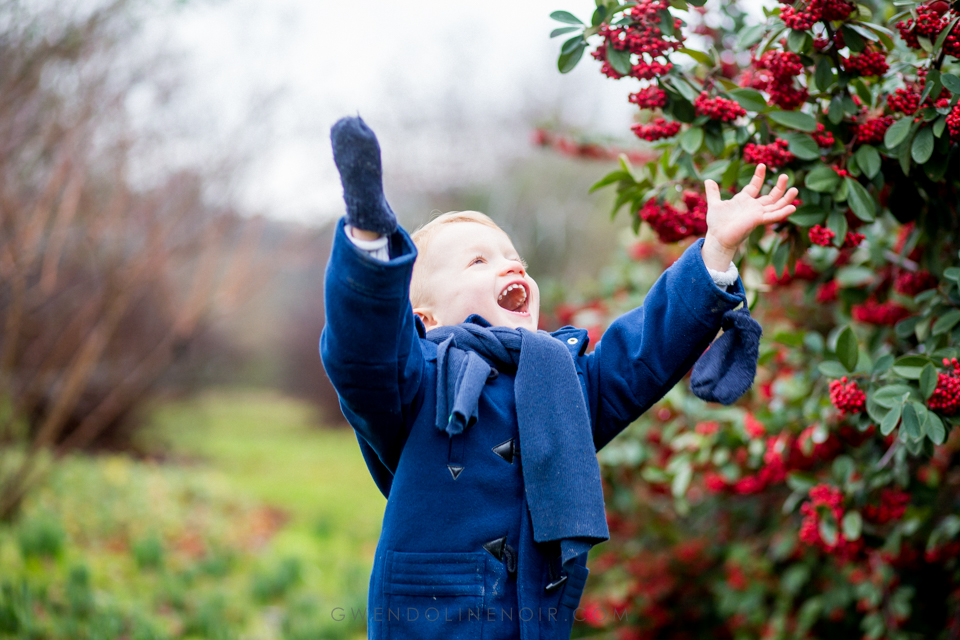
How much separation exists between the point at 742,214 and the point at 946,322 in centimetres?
60

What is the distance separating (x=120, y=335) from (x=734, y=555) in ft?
22.2

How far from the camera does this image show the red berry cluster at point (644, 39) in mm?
1352

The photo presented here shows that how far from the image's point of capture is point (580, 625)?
3.57 meters

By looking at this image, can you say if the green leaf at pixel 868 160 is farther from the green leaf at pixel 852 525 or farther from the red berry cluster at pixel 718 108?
the green leaf at pixel 852 525

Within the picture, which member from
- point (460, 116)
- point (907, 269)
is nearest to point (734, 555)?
point (907, 269)

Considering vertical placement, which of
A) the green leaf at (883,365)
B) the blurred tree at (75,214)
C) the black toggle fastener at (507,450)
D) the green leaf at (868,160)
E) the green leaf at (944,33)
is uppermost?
the green leaf at (944,33)

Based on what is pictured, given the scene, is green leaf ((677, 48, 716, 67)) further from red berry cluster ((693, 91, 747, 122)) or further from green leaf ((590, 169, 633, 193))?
green leaf ((590, 169, 633, 193))

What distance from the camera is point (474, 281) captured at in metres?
1.30

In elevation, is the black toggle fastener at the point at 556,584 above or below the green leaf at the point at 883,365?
above

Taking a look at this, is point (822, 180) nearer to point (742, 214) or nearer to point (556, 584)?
point (742, 214)

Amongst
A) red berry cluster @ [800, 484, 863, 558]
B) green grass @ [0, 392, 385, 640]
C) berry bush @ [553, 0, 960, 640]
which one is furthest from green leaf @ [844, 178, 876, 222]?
green grass @ [0, 392, 385, 640]

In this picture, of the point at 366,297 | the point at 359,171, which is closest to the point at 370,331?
the point at 366,297

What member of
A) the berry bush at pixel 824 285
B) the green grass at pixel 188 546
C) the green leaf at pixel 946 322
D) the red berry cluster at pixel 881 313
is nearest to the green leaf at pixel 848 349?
the berry bush at pixel 824 285

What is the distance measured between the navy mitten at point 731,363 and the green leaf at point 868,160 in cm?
42
